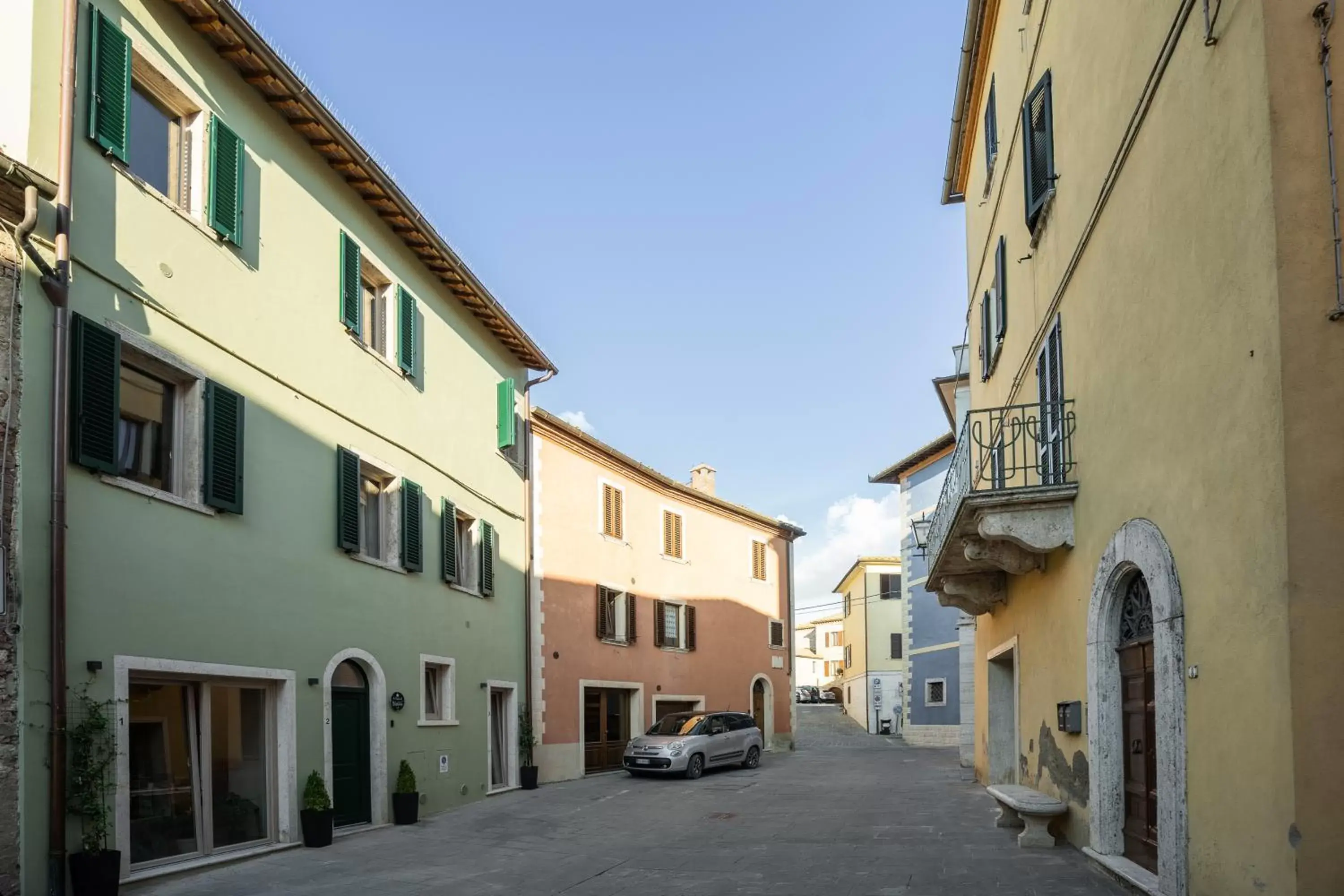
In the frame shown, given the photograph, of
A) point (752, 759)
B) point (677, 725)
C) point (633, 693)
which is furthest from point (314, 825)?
point (752, 759)

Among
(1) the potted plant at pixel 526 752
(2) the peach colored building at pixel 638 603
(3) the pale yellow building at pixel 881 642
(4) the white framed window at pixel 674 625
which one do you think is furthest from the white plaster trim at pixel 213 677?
(3) the pale yellow building at pixel 881 642

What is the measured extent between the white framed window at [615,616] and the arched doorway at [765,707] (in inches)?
309

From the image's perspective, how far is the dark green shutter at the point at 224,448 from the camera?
11531 mm

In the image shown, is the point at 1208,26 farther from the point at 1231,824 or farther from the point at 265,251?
the point at 265,251

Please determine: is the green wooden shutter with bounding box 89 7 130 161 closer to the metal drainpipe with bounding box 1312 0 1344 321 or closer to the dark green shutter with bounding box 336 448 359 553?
the dark green shutter with bounding box 336 448 359 553

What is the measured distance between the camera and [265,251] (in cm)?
1312

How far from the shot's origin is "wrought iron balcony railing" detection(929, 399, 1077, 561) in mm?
11078

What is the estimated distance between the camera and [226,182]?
12.2 metres

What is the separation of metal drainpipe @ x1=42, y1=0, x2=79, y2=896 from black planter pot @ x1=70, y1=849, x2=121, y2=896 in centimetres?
8

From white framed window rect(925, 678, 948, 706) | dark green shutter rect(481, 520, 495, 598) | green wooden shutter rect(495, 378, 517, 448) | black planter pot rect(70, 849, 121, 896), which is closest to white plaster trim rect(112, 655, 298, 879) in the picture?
black planter pot rect(70, 849, 121, 896)

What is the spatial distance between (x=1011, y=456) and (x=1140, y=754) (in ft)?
18.9

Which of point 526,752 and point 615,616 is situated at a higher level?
point 615,616

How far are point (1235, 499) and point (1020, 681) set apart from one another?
330 inches

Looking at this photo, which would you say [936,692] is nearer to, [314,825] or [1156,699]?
[314,825]
